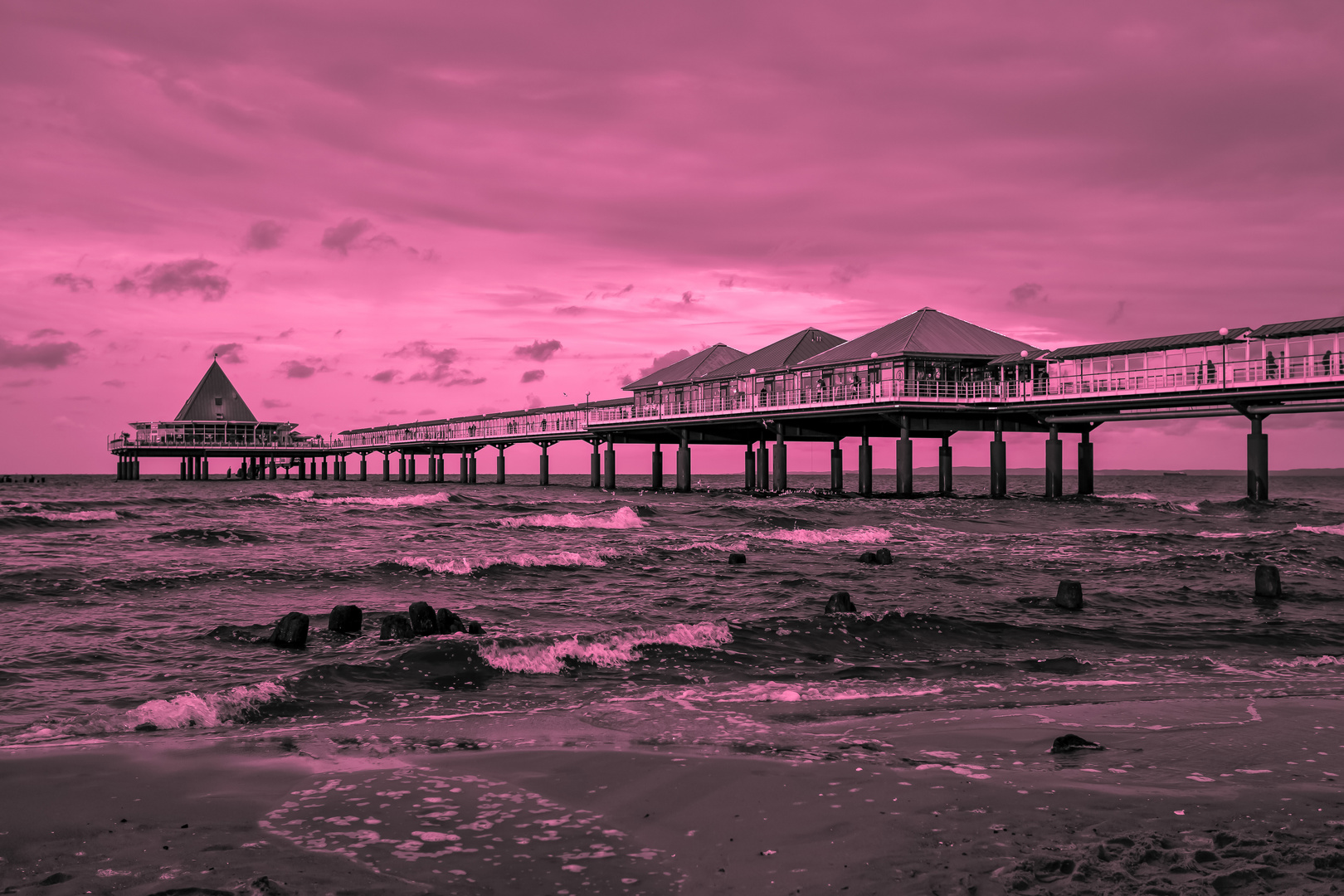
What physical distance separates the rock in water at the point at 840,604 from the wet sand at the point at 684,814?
633cm

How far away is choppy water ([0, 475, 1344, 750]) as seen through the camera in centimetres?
938

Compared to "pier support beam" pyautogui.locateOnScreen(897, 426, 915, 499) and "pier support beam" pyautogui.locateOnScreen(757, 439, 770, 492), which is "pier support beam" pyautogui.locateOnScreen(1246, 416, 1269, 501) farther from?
"pier support beam" pyautogui.locateOnScreen(757, 439, 770, 492)

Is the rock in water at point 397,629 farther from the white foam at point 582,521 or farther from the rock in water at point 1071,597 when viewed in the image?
the white foam at point 582,521

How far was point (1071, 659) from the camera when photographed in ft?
38.3

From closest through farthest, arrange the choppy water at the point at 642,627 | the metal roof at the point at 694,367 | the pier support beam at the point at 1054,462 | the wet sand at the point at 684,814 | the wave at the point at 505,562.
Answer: the wet sand at the point at 684,814, the choppy water at the point at 642,627, the wave at the point at 505,562, the pier support beam at the point at 1054,462, the metal roof at the point at 694,367

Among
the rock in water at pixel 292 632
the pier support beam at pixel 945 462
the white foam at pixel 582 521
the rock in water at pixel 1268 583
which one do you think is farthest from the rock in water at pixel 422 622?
the pier support beam at pixel 945 462

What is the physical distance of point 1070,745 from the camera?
23.6 feet

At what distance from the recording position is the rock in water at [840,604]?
14.4m

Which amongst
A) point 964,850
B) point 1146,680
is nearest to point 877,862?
point 964,850

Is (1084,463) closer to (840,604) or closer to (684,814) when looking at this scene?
(840,604)

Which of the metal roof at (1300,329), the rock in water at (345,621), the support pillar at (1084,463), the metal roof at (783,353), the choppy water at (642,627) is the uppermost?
the metal roof at (783,353)

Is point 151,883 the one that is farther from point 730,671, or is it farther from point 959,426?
point 959,426

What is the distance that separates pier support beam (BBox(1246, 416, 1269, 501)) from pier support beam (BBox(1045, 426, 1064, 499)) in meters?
8.29

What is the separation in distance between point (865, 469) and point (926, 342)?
7546 millimetres
